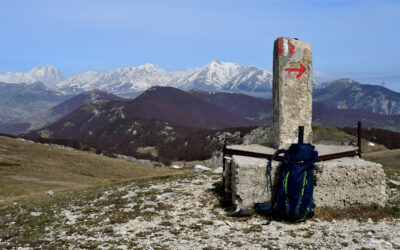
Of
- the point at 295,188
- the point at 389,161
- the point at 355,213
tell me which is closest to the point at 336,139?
the point at 389,161

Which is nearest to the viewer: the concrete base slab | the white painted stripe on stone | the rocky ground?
the rocky ground

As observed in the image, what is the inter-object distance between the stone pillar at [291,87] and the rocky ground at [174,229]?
4.41 m

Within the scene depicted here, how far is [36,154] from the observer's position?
64.6 meters

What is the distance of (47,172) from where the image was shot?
46406 mm

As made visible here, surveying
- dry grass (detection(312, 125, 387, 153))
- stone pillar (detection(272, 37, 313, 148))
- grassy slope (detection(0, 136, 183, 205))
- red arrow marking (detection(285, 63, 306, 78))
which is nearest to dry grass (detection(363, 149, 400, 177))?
stone pillar (detection(272, 37, 313, 148))

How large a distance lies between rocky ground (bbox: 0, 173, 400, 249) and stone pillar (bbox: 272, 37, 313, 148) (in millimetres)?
4405

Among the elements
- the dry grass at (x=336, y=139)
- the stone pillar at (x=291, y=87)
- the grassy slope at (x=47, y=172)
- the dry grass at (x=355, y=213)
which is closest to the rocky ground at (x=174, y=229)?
the dry grass at (x=355, y=213)

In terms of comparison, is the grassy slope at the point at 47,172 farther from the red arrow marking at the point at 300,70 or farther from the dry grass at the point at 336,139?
the dry grass at the point at 336,139

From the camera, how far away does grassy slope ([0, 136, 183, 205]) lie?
1353 inches

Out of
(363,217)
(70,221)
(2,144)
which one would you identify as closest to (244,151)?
(363,217)

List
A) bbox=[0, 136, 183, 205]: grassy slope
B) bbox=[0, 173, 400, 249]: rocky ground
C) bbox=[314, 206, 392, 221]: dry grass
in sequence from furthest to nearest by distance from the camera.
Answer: bbox=[0, 136, 183, 205]: grassy slope < bbox=[314, 206, 392, 221]: dry grass < bbox=[0, 173, 400, 249]: rocky ground

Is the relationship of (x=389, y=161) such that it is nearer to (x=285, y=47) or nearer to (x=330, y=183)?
(x=330, y=183)

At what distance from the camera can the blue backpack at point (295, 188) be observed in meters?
11.8

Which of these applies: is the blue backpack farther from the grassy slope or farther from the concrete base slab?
the grassy slope
